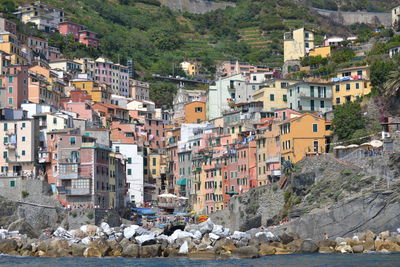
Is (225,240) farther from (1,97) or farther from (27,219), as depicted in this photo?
(1,97)

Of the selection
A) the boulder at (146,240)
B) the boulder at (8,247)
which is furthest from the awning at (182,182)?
the boulder at (8,247)

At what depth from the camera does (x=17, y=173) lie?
99.6 m

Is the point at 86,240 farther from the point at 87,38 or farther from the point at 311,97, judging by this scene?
the point at 87,38

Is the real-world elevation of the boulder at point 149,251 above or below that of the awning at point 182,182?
below

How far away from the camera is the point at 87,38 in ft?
557

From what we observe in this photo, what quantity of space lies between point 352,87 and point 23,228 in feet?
134

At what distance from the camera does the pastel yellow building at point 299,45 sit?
142 meters

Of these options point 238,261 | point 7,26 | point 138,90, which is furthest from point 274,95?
point 7,26

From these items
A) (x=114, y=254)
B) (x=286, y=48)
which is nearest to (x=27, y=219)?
(x=114, y=254)

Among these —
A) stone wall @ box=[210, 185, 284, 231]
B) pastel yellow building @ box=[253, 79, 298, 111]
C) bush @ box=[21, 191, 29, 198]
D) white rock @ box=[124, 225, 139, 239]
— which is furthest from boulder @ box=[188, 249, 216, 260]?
pastel yellow building @ box=[253, 79, 298, 111]

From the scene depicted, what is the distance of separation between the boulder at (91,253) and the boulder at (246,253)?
11.1 meters

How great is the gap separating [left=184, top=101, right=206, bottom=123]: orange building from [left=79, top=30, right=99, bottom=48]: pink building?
45303 mm

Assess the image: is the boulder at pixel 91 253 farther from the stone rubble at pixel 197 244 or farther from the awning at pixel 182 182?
the awning at pixel 182 182

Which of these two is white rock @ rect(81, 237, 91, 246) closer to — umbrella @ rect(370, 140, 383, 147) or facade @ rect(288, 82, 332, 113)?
umbrella @ rect(370, 140, 383, 147)
